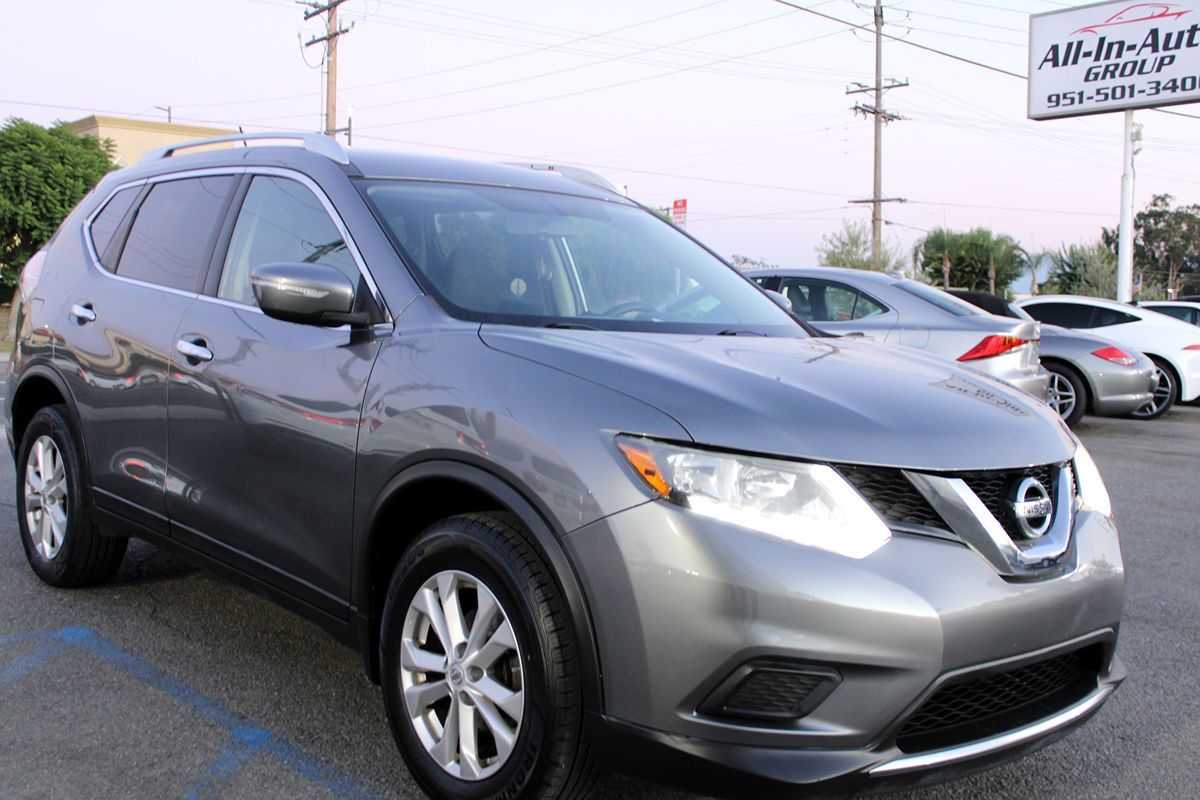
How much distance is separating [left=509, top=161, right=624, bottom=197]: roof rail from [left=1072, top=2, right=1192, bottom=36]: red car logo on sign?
25.3 m

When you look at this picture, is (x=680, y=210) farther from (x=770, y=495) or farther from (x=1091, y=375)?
(x=770, y=495)


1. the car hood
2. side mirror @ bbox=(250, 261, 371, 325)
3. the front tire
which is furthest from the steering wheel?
the front tire

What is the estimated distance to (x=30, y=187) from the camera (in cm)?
2997

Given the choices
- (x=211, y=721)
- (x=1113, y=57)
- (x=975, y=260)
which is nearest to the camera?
(x=211, y=721)

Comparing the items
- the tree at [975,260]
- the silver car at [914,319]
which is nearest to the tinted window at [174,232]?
the silver car at [914,319]

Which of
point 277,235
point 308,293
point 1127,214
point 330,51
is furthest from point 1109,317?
point 330,51

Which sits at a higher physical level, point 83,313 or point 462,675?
point 83,313

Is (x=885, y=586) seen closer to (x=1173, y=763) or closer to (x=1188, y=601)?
(x=1173, y=763)

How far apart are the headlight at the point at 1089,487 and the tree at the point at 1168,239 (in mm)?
74852

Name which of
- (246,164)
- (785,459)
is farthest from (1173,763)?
(246,164)

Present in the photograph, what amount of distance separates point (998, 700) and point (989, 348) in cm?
629

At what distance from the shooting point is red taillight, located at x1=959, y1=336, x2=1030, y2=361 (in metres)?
8.31

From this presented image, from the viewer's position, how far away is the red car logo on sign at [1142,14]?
82.0 ft

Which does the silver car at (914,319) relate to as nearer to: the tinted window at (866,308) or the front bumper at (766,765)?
the tinted window at (866,308)
